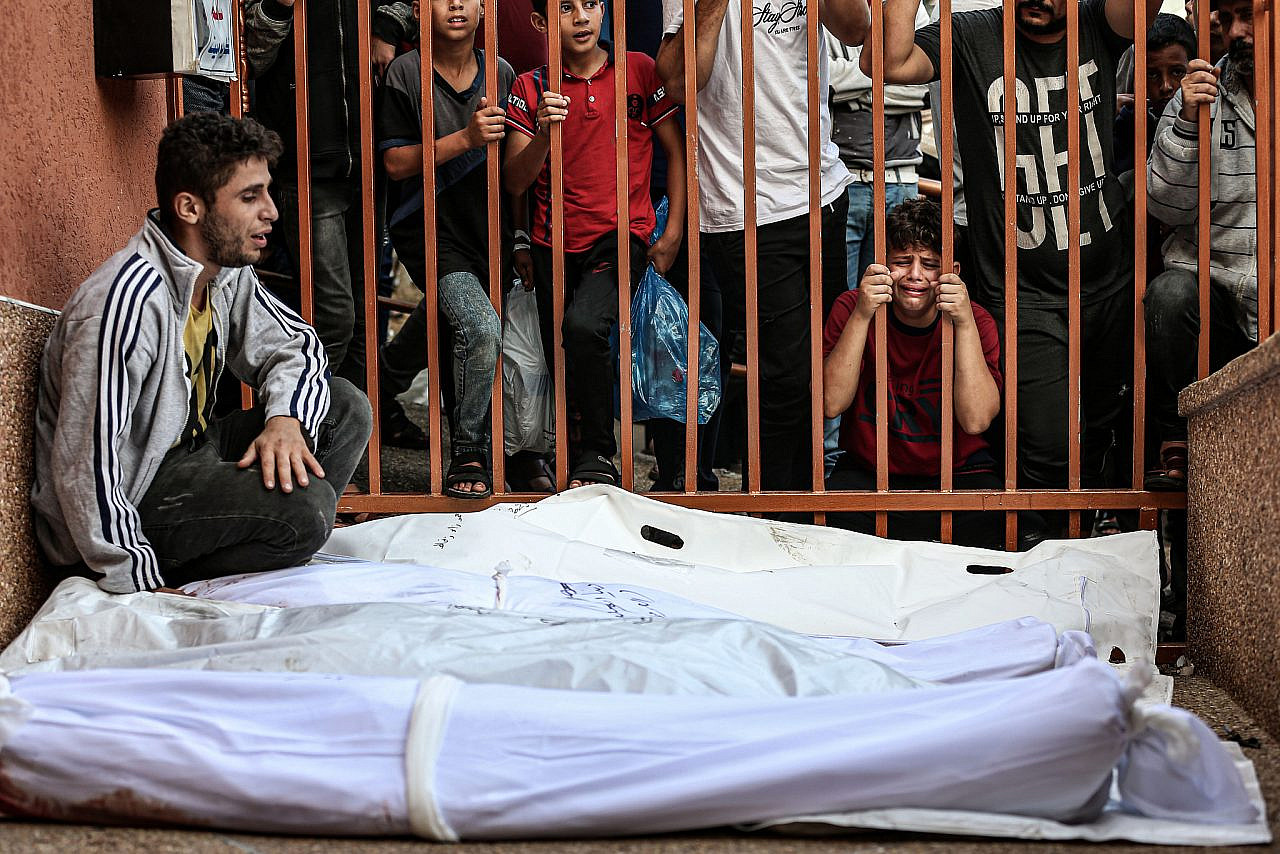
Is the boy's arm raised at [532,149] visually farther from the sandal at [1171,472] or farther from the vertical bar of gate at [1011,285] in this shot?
the sandal at [1171,472]

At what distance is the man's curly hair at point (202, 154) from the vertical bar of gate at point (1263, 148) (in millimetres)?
2557

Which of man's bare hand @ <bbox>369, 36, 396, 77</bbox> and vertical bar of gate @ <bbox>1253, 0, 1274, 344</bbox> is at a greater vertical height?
man's bare hand @ <bbox>369, 36, 396, 77</bbox>

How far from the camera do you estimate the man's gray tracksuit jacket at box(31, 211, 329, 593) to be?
278cm

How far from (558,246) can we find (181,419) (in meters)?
1.26

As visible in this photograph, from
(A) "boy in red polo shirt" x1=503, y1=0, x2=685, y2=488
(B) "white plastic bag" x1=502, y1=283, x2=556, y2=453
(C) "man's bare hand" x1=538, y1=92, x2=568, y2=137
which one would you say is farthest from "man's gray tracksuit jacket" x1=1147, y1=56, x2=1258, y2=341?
(B) "white plastic bag" x1=502, y1=283, x2=556, y2=453

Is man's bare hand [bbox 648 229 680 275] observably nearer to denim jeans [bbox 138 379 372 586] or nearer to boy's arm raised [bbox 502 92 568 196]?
boy's arm raised [bbox 502 92 568 196]

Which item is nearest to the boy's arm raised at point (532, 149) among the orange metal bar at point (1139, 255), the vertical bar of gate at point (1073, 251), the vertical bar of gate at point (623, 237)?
the vertical bar of gate at point (623, 237)

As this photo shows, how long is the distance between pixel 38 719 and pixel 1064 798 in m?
1.49

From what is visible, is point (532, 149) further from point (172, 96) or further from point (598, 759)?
point (598, 759)

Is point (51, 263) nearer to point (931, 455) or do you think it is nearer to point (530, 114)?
point (530, 114)

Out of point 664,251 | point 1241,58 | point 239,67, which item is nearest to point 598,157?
point 664,251

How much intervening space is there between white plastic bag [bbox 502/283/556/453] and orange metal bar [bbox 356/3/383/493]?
385 millimetres

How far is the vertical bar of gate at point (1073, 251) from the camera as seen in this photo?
3666 mm

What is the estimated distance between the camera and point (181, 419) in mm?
3014
